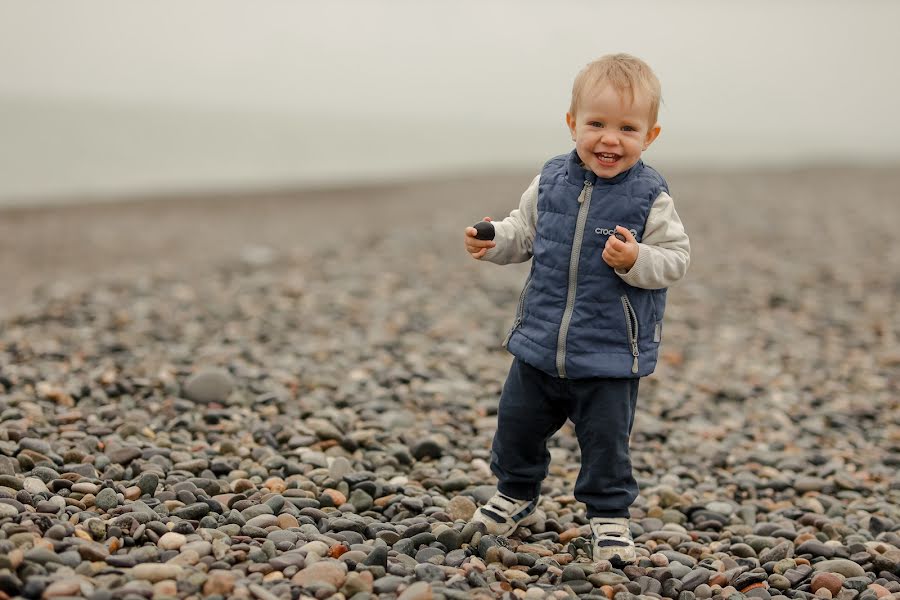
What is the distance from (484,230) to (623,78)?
33.1 inches

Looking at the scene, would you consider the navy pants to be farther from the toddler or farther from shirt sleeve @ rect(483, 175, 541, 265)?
shirt sleeve @ rect(483, 175, 541, 265)

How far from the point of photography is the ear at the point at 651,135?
3791mm

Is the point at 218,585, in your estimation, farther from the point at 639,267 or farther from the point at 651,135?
the point at 651,135

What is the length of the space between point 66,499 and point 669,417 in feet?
13.6

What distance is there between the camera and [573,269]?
3.82m

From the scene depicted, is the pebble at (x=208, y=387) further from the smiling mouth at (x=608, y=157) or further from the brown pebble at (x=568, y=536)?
the smiling mouth at (x=608, y=157)

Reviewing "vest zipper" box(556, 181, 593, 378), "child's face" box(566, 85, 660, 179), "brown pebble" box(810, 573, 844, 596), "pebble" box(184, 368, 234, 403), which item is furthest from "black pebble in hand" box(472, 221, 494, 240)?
"pebble" box(184, 368, 234, 403)

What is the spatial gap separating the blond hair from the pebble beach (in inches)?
76.6

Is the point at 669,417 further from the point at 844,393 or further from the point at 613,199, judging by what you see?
the point at 613,199

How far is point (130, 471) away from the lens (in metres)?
4.46

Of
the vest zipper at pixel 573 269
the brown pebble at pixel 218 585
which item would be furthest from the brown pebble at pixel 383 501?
the brown pebble at pixel 218 585

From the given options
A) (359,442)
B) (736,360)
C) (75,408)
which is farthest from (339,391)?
(736,360)

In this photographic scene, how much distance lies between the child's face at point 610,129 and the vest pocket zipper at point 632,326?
0.53m

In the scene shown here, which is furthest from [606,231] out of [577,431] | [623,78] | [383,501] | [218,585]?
[218,585]
